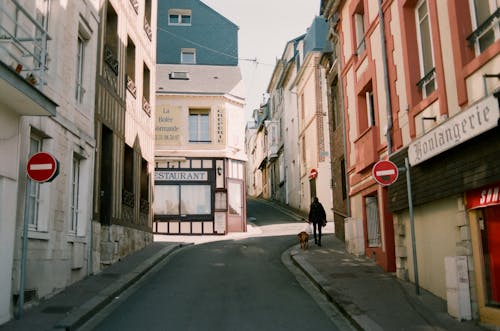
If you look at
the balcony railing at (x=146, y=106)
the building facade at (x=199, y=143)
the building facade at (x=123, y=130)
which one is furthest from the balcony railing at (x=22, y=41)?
the building facade at (x=199, y=143)

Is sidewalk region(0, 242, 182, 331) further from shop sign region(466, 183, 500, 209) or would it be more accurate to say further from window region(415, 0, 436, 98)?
window region(415, 0, 436, 98)

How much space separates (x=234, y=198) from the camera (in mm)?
26156

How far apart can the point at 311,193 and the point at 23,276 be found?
74.6ft

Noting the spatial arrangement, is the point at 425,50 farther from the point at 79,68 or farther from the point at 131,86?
the point at 131,86

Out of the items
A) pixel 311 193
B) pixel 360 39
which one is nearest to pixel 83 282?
pixel 360 39

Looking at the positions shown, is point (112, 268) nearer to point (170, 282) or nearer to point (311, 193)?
point (170, 282)

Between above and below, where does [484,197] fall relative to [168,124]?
below

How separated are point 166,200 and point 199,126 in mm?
4070

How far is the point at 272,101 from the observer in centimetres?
4606

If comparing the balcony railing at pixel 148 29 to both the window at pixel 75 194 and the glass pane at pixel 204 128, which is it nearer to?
the glass pane at pixel 204 128

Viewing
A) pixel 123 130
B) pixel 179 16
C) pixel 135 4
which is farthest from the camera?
pixel 179 16

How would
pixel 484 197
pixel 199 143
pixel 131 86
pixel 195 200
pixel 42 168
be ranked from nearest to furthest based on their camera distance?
pixel 484 197, pixel 42 168, pixel 131 86, pixel 195 200, pixel 199 143

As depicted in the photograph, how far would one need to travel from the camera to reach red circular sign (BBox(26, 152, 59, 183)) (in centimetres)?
795

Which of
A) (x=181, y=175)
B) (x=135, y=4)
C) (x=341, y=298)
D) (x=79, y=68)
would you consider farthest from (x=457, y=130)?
(x=181, y=175)
